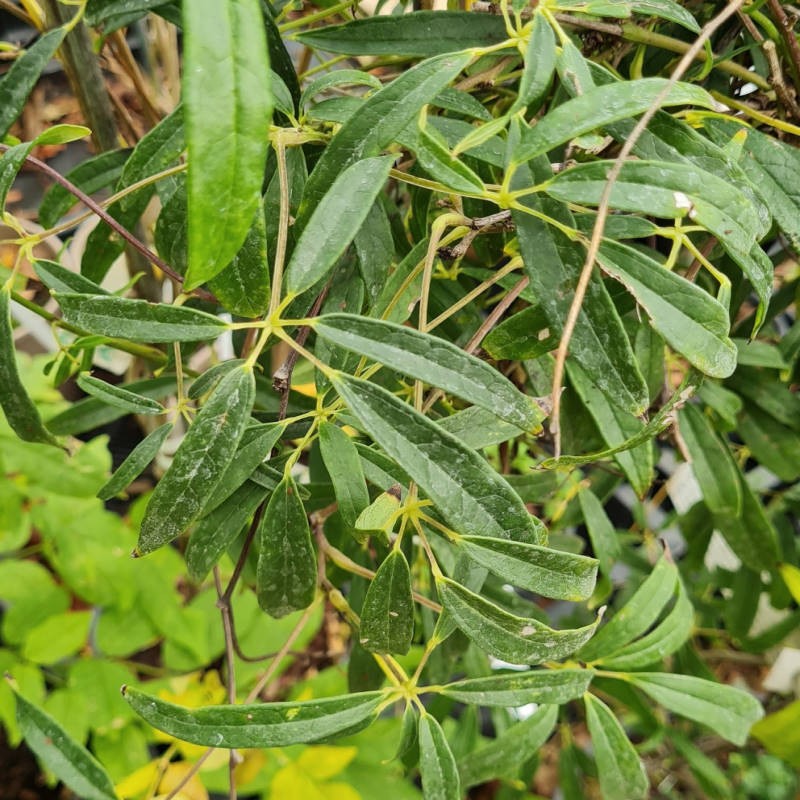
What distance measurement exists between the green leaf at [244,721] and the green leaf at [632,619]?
9.1 inches

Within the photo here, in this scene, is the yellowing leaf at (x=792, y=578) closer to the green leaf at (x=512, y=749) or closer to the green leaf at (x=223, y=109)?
the green leaf at (x=512, y=749)

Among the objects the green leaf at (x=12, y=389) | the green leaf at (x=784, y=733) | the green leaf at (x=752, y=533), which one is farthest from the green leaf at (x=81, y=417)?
the green leaf at (x=784, y=733)

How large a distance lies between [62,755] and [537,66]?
0.42m

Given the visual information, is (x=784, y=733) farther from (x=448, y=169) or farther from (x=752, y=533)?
(x=448, y=169)

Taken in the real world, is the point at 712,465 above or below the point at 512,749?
above

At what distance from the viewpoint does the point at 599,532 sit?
603 millimetres

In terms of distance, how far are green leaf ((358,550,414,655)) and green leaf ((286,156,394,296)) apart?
0.14 meters

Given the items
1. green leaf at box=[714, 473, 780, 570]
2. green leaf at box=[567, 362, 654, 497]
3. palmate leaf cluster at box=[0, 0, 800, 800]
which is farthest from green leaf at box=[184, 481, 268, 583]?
green leaf at box=[714, 473, 780, 570]

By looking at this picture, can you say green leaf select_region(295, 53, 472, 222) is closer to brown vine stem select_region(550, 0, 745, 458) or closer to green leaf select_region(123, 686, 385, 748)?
brown vine stem select_region(550, 0, 745, 458)

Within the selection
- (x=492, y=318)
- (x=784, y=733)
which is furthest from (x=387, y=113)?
(x=784, y=733)

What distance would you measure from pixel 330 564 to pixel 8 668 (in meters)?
0.57

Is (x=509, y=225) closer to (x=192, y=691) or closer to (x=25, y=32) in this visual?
(x=192, y=691)

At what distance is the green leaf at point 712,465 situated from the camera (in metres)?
0.58

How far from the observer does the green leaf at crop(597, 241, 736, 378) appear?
31cm
